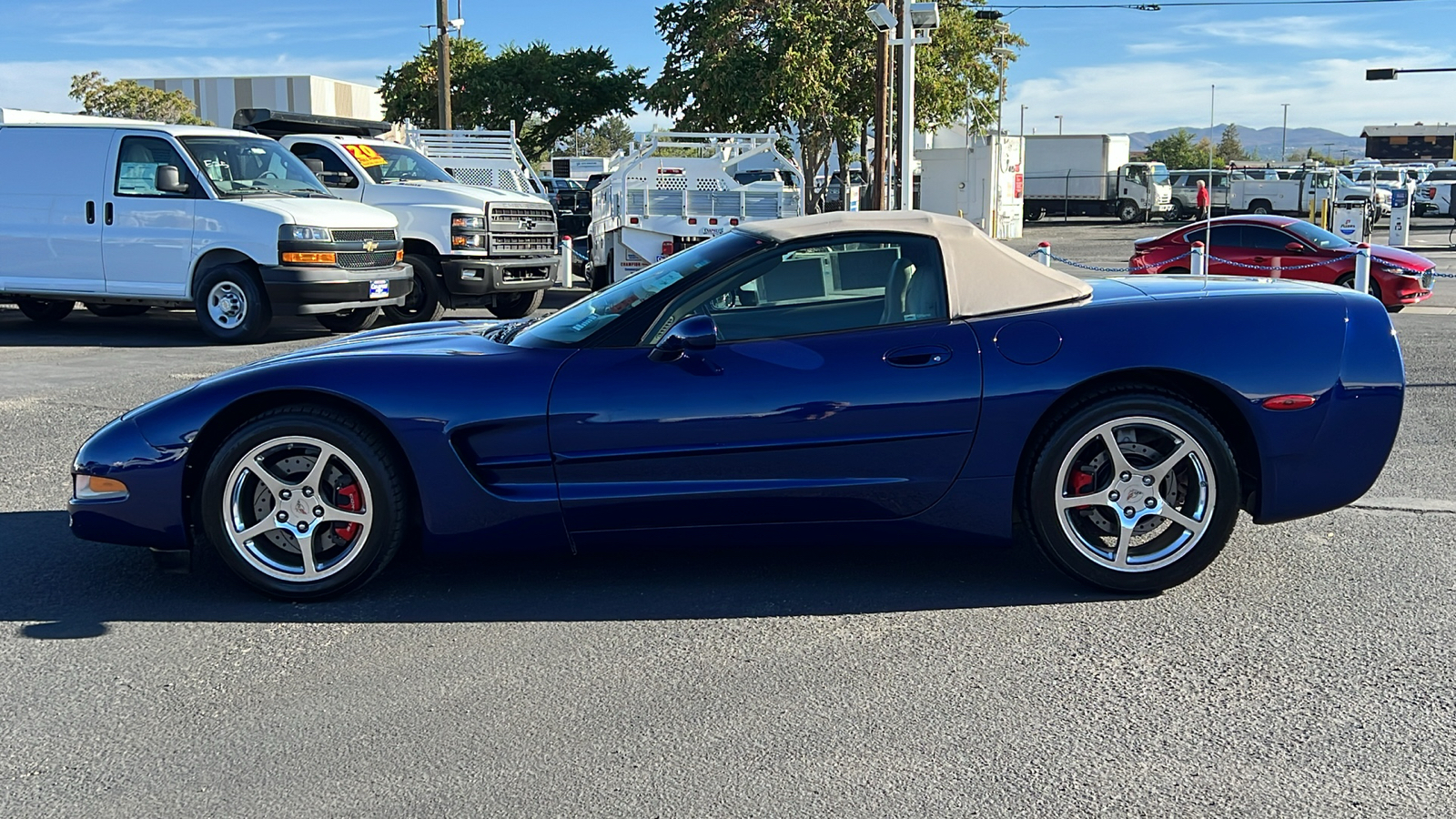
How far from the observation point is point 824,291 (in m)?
4.64

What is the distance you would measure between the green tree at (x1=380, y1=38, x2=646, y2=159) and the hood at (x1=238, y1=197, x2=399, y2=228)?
28.0 m

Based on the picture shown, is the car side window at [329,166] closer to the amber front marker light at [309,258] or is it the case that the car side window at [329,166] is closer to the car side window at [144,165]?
the car side window at [144,165]

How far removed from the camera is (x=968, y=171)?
36875 millimetres

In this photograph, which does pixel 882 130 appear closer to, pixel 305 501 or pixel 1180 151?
pixel 305 501

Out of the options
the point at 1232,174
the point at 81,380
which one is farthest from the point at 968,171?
the point at 81,380

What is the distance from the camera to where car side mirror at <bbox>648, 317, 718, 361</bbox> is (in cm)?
433

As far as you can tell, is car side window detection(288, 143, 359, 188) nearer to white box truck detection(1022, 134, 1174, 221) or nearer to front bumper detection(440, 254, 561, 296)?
front bumper detection(440, 254, 561, 296)

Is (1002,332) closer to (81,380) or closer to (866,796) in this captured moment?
(866,796)

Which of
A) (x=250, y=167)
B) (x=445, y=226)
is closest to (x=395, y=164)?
(x=445, y=226)

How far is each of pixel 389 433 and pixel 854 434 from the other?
5.25ft

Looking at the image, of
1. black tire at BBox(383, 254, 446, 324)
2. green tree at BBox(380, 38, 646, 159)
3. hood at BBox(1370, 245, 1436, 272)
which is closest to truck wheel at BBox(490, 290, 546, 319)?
black tire at BBox(383, 254, 446, 324)

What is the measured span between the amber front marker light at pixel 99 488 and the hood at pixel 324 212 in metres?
8.06

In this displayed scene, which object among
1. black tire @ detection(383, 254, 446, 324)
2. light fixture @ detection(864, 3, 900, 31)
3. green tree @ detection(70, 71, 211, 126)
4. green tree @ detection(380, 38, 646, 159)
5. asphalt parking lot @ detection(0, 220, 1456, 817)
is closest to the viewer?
asphalt parking lot @ detection(0, 220, 1456, 817)

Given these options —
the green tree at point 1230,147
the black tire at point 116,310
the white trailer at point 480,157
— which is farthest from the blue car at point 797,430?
the green tree at point 1230,147
